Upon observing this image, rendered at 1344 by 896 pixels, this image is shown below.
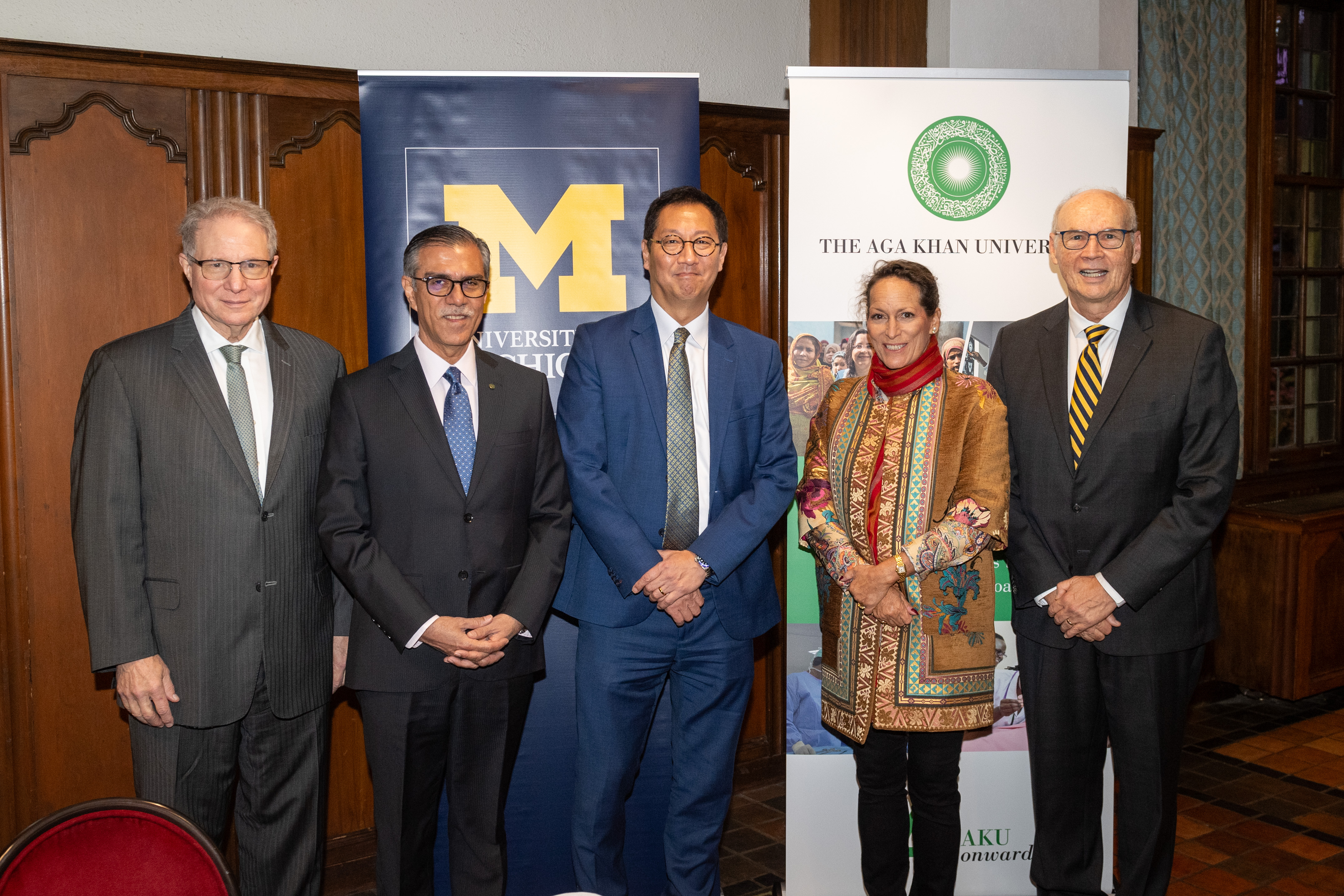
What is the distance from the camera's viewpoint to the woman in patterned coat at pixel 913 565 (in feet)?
8.30

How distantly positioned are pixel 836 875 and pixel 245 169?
9.60ft

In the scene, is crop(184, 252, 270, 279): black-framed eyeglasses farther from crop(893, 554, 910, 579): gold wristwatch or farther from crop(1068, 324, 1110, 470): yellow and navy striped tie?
crop(1068, 324, 1110, 470): yellow and navy striped tie

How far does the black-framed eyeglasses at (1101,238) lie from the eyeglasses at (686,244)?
96cm

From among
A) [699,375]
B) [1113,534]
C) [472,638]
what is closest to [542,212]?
[699,375]

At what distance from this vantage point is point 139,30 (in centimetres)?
324

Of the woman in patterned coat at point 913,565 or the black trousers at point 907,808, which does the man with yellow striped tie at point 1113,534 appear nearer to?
the woman in patterned coat at point 913,565

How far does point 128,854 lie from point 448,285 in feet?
4.62

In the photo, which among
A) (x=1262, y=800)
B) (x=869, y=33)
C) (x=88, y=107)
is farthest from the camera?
(x=869, y=33)

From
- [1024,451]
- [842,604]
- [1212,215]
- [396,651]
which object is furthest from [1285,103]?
[396,651]

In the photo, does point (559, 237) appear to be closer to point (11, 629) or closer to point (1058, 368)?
point (1058, 368)

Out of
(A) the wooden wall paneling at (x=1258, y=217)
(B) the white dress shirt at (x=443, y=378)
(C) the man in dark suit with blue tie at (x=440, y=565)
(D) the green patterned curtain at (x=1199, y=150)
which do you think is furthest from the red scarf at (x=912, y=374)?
(A) the wooden wall paneling at (x=1258, y=217)

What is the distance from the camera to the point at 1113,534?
259cm

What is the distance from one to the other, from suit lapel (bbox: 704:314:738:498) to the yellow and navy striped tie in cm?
89

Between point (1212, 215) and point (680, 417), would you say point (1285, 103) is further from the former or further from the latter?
point (680, 417)
